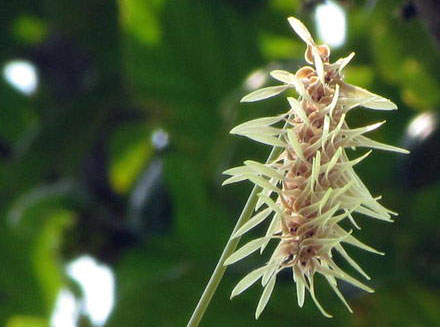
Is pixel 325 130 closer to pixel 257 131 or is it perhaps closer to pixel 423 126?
pixel 257 131

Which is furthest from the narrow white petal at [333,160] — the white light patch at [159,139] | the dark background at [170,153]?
the white light patch at [159,139]

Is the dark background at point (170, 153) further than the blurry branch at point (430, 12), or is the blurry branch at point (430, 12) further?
the dark background at point (170, 153)

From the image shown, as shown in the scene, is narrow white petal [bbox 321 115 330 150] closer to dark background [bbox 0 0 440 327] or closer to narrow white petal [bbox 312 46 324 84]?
narrow white petal [bbox 312 46 324 84]

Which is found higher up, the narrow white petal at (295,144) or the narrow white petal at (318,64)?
the narrow white petal at (318,64)

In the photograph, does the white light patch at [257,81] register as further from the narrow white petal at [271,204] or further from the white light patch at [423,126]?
the narrow white petal at [271,204]

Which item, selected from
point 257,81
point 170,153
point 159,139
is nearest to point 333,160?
point 257,81

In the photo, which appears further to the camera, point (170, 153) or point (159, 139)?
point (159, 139)

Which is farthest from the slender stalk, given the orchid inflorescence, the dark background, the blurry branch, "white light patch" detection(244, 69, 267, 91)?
"white light patch" detection(244, 69, 267, 91)

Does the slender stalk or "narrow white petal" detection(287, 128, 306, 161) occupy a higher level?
"narrow white petal" detection(287, 128, 306, 161)
